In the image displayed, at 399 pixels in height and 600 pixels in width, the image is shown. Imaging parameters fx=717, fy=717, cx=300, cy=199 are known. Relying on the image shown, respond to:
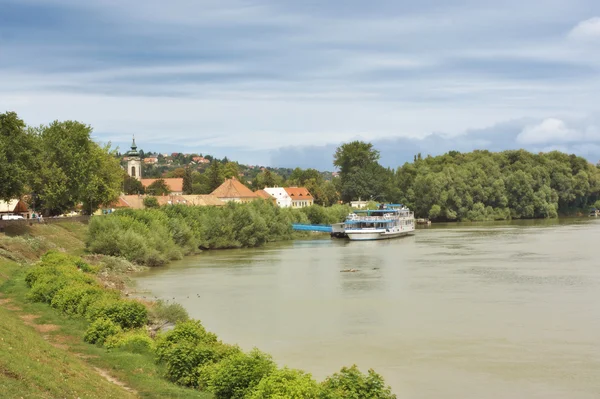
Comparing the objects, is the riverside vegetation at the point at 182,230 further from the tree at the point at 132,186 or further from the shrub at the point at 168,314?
the tree at the point at 132,186

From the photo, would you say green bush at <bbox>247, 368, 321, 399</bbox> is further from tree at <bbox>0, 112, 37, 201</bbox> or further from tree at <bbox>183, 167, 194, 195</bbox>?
tree at <bbox>183, 167, 194, 195</bbox>

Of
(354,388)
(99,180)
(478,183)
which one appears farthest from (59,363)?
(478,183)

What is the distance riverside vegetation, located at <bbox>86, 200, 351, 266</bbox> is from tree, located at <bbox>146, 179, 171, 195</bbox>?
46.7 m

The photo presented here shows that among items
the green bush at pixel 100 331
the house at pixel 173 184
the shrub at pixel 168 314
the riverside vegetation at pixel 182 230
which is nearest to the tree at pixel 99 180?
the riverside vegetation at pixel 182 230

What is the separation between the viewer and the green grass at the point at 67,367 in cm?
1407

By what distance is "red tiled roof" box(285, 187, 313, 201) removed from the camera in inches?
5389

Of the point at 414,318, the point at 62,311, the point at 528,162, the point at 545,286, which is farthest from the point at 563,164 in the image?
the point at 62,311

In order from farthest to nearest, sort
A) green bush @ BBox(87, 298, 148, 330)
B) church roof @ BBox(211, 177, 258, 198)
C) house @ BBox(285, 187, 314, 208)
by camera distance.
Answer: house @ BBox(285, 187, 314, 208)
church roof @ BBox(211, 177, 258, 198)
green bush @ BBox(87, 298, 148, 330)

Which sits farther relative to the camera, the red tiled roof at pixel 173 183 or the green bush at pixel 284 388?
the red tiled roof at pixel 173 183

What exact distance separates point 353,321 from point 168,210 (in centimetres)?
4132

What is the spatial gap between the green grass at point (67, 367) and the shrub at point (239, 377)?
744mm

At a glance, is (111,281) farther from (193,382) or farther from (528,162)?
(528,162)

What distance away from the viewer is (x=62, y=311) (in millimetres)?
26484

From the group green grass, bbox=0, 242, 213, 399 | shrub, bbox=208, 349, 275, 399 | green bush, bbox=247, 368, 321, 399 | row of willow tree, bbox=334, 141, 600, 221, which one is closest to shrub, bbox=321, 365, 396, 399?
green bush, bbox=247, 368, 321, 399
